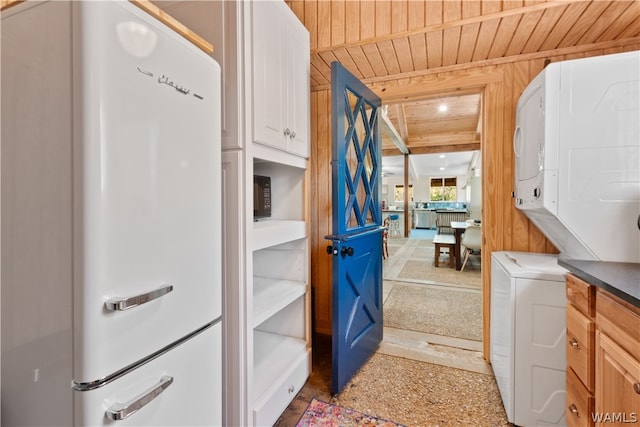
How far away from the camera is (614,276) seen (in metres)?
1.05

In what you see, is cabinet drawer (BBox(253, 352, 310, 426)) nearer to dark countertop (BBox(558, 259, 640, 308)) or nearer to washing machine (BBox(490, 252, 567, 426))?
washing machine (BBox(490, 252, 567, 426))

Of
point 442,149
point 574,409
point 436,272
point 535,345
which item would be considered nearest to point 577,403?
point 574,409

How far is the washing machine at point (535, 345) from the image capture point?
1.44 metres

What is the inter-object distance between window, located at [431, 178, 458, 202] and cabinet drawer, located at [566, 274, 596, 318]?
14838 millimetres

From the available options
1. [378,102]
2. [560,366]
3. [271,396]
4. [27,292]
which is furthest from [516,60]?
[27,292]

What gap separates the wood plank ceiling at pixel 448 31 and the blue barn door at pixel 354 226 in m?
0.26

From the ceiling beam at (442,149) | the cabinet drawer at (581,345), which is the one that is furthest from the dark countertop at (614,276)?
the ceiling beam at (442,149)

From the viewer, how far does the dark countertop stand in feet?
2.83

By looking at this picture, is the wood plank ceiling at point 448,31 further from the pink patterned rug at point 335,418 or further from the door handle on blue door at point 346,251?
the pink patterned rug at point 335,418

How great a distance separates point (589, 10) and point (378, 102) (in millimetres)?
1265

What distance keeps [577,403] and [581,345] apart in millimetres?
239

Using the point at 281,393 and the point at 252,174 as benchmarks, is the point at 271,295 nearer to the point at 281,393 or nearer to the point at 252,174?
the point at 281,393

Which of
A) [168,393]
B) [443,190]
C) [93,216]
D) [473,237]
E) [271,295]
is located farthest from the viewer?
[443,190]

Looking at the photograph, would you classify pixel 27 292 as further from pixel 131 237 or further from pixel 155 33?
pixel 155 33
